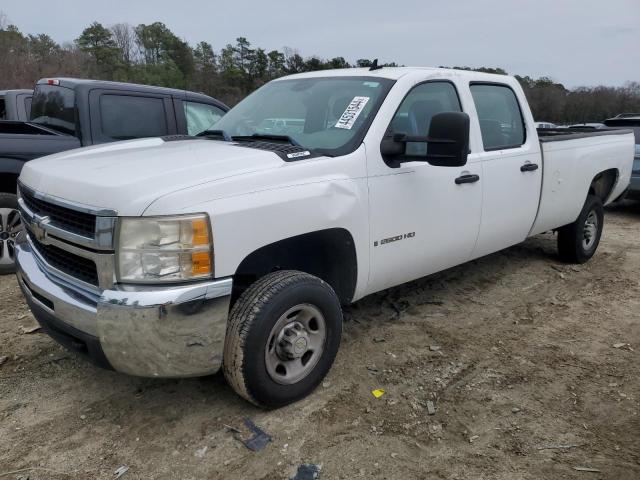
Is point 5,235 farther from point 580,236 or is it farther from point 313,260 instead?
point 580,236

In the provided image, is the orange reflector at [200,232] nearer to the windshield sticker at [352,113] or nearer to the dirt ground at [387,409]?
the dirt ground at [387,409]

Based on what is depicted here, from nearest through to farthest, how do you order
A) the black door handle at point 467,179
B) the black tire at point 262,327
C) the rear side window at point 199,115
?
the black tire at point 262,327, the black door handle at point 467,179, the rear side window at point 199,115

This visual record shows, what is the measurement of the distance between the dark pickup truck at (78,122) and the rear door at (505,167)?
95.5 inches

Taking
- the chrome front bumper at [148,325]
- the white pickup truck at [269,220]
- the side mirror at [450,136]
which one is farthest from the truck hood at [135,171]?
the side mirror at [450,136]

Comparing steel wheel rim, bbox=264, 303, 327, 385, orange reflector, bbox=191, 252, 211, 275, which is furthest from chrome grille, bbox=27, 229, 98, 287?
steel wheel rim, bbox=264, 303, 327, 385

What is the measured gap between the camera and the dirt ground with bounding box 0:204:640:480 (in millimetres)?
2576

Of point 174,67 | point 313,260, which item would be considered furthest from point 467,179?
point 174,67

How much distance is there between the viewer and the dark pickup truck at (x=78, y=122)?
199 inches

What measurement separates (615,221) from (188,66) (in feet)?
175

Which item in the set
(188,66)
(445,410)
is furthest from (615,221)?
(188,66)

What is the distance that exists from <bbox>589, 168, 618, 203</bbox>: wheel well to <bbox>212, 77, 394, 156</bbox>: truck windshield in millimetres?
3441

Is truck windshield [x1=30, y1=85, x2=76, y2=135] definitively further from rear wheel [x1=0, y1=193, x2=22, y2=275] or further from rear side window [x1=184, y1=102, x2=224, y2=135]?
rear side window [x1=184, y1=102, x2=224, y2=135]

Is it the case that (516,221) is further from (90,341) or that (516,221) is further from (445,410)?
(90,341)

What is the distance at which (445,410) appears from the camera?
304cm
